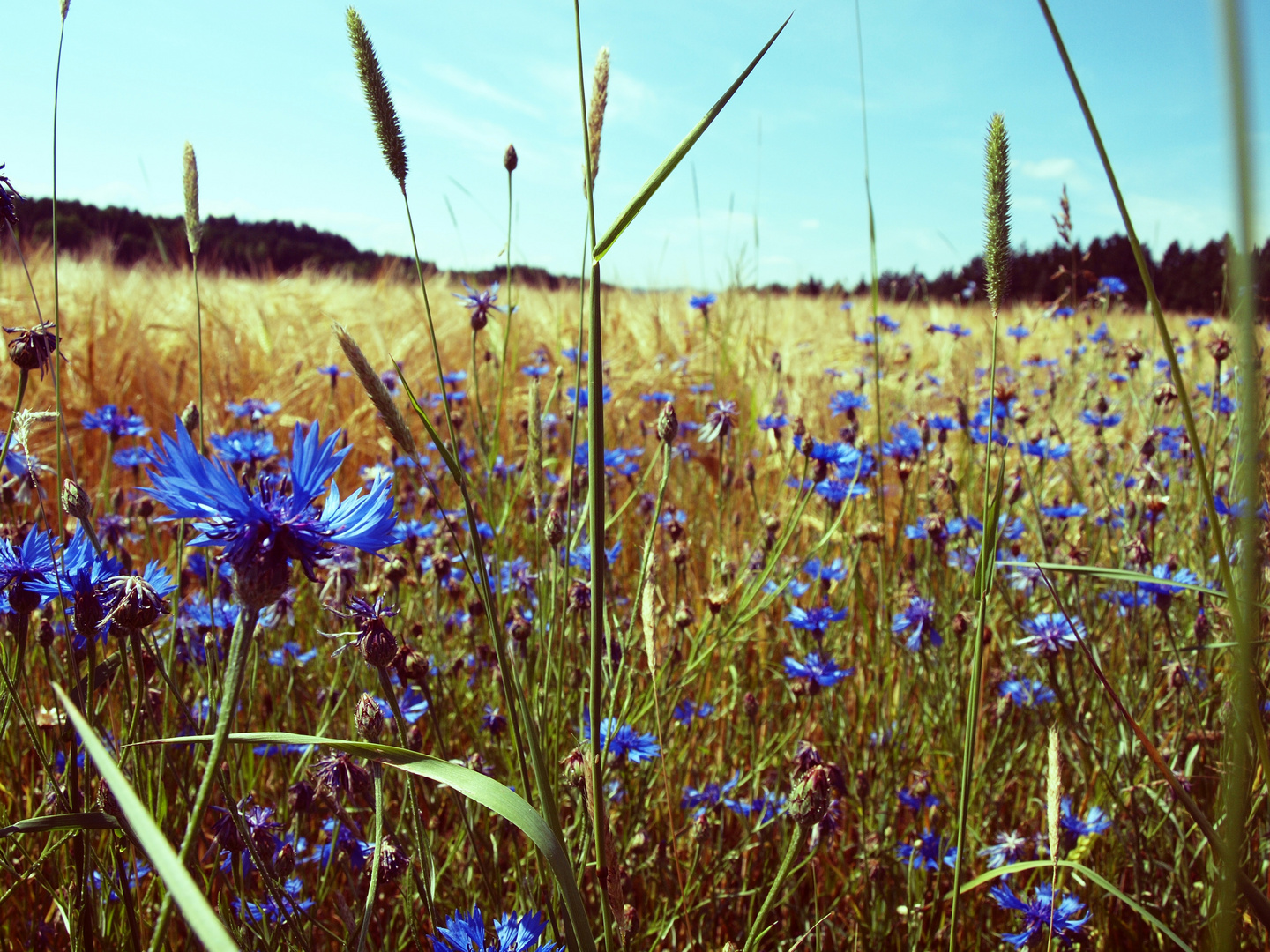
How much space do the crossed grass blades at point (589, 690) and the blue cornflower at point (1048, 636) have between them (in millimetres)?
18

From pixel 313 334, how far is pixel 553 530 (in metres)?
3.88

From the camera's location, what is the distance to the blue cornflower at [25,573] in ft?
2.77

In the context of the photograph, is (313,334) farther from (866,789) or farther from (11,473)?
(866,789)

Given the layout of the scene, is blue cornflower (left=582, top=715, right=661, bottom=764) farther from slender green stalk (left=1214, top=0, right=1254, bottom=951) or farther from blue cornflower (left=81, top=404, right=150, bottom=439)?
blue cornflower (left=81, top=404, right=150, bottom=439)

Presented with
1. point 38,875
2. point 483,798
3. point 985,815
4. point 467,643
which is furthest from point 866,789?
point 38,875

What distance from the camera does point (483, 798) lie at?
1.78 ft

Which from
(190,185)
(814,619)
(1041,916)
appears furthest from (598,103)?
(1041,916)

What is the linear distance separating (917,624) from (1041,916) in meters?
0.71

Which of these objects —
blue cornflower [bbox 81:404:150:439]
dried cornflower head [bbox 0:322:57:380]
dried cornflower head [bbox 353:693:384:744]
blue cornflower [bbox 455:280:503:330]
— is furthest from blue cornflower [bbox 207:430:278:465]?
dried cornflower head [bbox 353:693:384:744]

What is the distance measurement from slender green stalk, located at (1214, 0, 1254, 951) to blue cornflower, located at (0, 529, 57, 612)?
966mm

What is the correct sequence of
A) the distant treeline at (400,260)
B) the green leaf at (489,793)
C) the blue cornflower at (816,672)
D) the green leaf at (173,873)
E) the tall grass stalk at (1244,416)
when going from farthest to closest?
the distant treeline at (400,260) → the blue cornflower at (816,672) → the green leaf at (489,793) → the green leaf at (173,873) → the tall grass stalk at (1244,416)

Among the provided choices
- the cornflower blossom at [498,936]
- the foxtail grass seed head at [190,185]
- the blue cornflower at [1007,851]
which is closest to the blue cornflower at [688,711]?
the blue cornflower at [1007,851]

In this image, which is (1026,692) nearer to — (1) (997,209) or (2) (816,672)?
(2) (816,672)

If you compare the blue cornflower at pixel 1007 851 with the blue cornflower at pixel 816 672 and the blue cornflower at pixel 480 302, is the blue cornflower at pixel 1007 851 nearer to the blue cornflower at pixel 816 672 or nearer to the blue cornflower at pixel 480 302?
the blue cornflower at pixel 816 672
